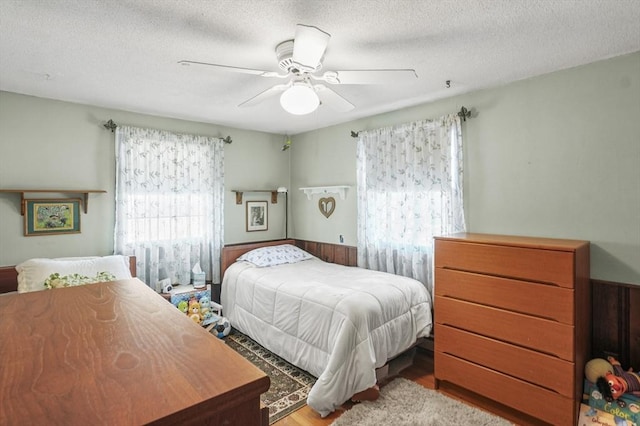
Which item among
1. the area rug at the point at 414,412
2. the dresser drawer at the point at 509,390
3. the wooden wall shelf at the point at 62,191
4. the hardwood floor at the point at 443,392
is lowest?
the hardwood floor at the point at 443,392

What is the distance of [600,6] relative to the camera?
1667mm

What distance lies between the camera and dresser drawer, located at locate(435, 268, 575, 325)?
2.06 metres

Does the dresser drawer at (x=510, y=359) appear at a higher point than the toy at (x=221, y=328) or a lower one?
higher

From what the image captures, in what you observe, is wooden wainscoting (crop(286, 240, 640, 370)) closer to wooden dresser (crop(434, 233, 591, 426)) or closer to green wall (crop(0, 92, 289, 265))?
wooden dresser (crop(434, 233, 591, 426))

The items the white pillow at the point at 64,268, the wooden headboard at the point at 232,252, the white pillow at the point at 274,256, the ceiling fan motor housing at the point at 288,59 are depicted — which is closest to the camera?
the ceiling fan motor housing at the point at 288,59

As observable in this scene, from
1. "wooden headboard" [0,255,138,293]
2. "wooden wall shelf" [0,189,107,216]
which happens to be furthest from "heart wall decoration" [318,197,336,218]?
"wooden headboard" [0,255,138,293]

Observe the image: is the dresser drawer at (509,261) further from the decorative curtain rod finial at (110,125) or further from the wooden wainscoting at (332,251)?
the decorative curtain rod finial at (110,125)

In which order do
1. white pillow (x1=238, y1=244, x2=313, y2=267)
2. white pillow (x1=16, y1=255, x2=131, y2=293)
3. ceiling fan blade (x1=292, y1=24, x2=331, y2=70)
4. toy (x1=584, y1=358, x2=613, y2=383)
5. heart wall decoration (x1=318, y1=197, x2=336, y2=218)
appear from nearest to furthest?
ceiling fan blade (x1=292, y1=24, x2=331, y2=70), toy (x1=584, y1=358, x2=613, y2=383), white pillow (x1=16, y1=255, x2=131, y2=293), white pillow (x1=238, y1=244, x2=313, y2=267), heart wall decoration (x1=318, y1=197, x2=336, y2=218)

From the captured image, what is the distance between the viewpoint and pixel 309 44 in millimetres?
1634

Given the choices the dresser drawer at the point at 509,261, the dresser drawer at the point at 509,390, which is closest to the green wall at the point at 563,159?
the dresser drawer at the point at 509,261

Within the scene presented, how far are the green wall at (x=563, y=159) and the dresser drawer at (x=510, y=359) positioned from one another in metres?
0.76

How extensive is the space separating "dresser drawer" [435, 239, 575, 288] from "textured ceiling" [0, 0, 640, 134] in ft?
4.23

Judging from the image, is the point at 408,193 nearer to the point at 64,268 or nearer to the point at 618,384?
the point at 618,384

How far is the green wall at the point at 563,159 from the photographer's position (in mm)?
2238
